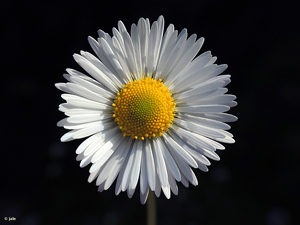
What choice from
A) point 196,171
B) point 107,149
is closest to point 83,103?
point 107,149

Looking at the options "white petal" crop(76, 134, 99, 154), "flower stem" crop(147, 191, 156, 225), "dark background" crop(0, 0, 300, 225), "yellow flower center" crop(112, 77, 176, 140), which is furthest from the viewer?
"dark background" crop(0, 0, 300, 225)

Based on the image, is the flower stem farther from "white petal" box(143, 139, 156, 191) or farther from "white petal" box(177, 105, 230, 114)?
"white petal" box(177, 105, 230, 114)

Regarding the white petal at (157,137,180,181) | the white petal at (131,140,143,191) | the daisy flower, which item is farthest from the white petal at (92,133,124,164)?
the white petal at (157,137,180,181)

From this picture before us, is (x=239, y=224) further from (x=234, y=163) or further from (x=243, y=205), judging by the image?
(x=234, y=163)

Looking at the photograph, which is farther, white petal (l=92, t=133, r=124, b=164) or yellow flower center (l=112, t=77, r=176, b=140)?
yellow flower center (l=112, t=77, r=176, b=140)

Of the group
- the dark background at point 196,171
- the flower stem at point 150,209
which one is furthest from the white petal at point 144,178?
the dark background at point 196,171

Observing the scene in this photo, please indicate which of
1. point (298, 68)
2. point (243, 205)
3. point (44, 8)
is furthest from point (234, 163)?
point (44, 8)

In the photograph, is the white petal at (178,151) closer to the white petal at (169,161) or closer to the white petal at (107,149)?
the white petal at (169,161)
